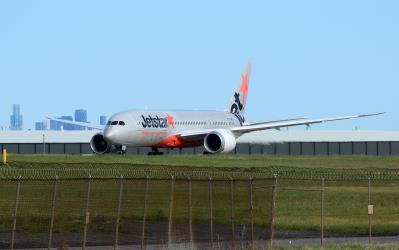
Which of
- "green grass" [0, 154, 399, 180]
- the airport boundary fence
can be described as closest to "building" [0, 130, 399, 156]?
"green grass" [0, 154, 399, 180]

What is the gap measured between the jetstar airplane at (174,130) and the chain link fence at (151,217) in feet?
144

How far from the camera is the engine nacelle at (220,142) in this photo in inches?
2864

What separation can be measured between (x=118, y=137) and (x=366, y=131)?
3779 centimetres

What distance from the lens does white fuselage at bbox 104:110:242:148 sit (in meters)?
71.1

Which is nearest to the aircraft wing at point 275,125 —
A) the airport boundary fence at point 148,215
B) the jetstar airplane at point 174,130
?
the jetstar airplane at point 174,130

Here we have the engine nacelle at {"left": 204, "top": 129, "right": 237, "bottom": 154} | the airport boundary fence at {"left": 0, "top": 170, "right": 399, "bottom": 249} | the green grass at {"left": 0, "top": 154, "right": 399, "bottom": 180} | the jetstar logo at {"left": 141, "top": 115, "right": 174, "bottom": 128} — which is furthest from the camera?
the jetstar logo at {"left": 141, "top": 115, "right": 174, "bottom": 128}

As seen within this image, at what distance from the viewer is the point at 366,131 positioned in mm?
102938

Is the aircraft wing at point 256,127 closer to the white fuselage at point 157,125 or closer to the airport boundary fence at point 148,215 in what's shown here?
the white fuselage at point 157,125

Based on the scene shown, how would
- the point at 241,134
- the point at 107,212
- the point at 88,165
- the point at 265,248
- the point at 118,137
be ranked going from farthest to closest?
the point at 241,134, the point at 118,137, the point at 88,165, the point at 107,212, the point at 265,248

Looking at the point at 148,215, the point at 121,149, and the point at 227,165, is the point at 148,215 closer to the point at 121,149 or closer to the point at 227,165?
the point at 227,165

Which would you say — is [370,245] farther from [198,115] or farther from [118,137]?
[198,115]

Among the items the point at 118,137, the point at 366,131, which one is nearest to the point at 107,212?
the point at 118,137

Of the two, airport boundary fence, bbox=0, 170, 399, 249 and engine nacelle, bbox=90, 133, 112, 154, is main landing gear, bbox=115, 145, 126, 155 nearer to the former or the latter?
engine nacelle, bbox=90, 133, 112, 154

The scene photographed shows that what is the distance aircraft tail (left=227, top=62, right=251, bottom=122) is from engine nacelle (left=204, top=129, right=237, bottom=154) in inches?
599
